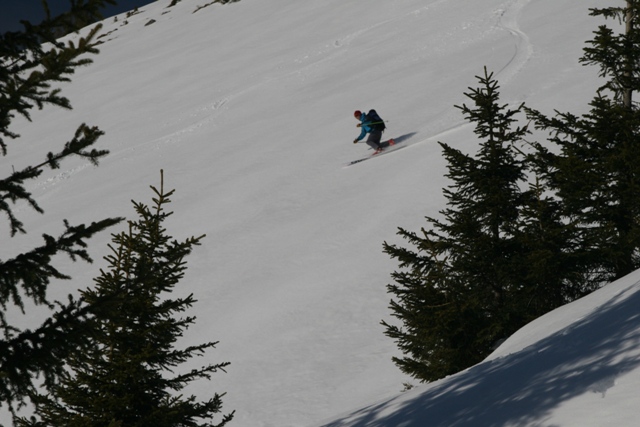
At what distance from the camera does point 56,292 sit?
54.9 feet

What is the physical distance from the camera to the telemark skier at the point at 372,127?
2056 centimetres

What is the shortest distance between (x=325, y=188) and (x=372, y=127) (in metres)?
2.78

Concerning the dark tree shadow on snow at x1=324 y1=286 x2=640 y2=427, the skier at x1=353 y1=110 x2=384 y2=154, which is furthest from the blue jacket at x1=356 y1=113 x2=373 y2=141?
the dark tree shadow on snow at x1=324 y1=286 x2=640 y2=427

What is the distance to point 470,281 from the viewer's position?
8930 millimetres

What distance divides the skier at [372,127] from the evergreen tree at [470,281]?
11.5 metres

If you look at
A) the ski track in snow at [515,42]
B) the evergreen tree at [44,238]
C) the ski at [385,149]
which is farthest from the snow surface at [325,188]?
the evergreen tree at [44,238]

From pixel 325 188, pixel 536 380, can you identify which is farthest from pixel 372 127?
pixel 536 380

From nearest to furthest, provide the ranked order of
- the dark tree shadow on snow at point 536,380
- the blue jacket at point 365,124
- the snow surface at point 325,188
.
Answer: the dark tree shadow on snow at point 536,380 → the snow surface at point 325,188 → the blue jacket at point 365,124

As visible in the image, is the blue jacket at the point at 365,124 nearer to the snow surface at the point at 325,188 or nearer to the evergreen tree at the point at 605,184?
the snow surface at the point at 325,188

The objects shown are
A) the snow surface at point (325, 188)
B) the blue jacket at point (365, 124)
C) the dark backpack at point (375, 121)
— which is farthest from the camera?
the blue jacket at point (365, 124)

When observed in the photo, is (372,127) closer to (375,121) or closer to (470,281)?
(375,121)

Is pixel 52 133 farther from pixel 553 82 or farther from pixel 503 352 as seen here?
pixel 503 352

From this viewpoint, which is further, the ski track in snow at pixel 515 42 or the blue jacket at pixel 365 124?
the ski track in snow at pixel 515 42

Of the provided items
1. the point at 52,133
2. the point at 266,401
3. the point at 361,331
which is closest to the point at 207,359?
the point at 266,401
